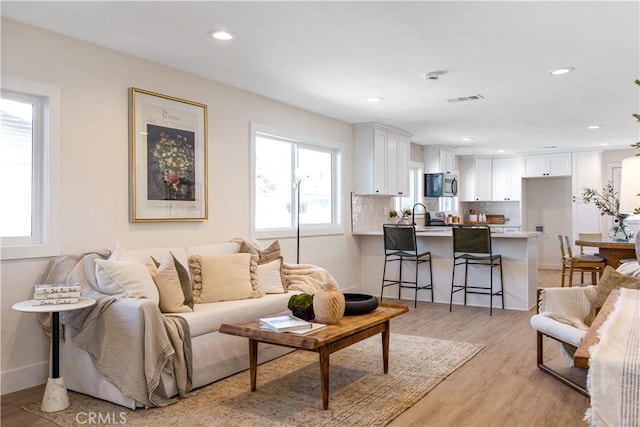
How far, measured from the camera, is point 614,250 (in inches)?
229

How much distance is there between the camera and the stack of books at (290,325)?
8.91 feet

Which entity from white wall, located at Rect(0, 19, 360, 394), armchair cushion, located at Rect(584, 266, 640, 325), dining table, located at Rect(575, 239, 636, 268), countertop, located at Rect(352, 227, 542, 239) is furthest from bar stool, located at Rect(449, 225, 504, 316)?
white wall, located at Rect(0, 19, 360, 394)

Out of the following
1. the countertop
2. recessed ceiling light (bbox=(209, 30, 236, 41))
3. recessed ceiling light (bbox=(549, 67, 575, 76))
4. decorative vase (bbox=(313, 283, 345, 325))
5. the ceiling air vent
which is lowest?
decorative vase (bbox=(313, 283, 345, 325))

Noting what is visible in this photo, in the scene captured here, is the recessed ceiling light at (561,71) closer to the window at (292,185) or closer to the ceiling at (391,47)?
the ceiling at (391,47)

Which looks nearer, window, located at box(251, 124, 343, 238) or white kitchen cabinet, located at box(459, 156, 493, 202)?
window, located at box(251, 124, 343, 238)

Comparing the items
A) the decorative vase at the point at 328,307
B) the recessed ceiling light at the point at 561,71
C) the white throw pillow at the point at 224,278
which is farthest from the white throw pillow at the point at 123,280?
the recessed ceiling light at the point at 561,71

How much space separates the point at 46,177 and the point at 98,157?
16.0 inches

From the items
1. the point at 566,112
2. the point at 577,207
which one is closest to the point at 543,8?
the point at 566,112

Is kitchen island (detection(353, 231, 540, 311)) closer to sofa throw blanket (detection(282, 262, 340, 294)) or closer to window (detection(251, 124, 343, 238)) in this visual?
window (detection(251, 124, 343, 238))

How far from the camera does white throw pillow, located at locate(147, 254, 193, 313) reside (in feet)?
10.3

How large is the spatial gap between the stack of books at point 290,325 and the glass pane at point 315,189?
2.96 metres

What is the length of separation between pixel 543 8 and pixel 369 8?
1062 millimetres

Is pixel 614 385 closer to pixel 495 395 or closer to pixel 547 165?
pixel 495 395

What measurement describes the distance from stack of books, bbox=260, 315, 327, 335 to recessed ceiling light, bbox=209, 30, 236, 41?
6.47 ft
